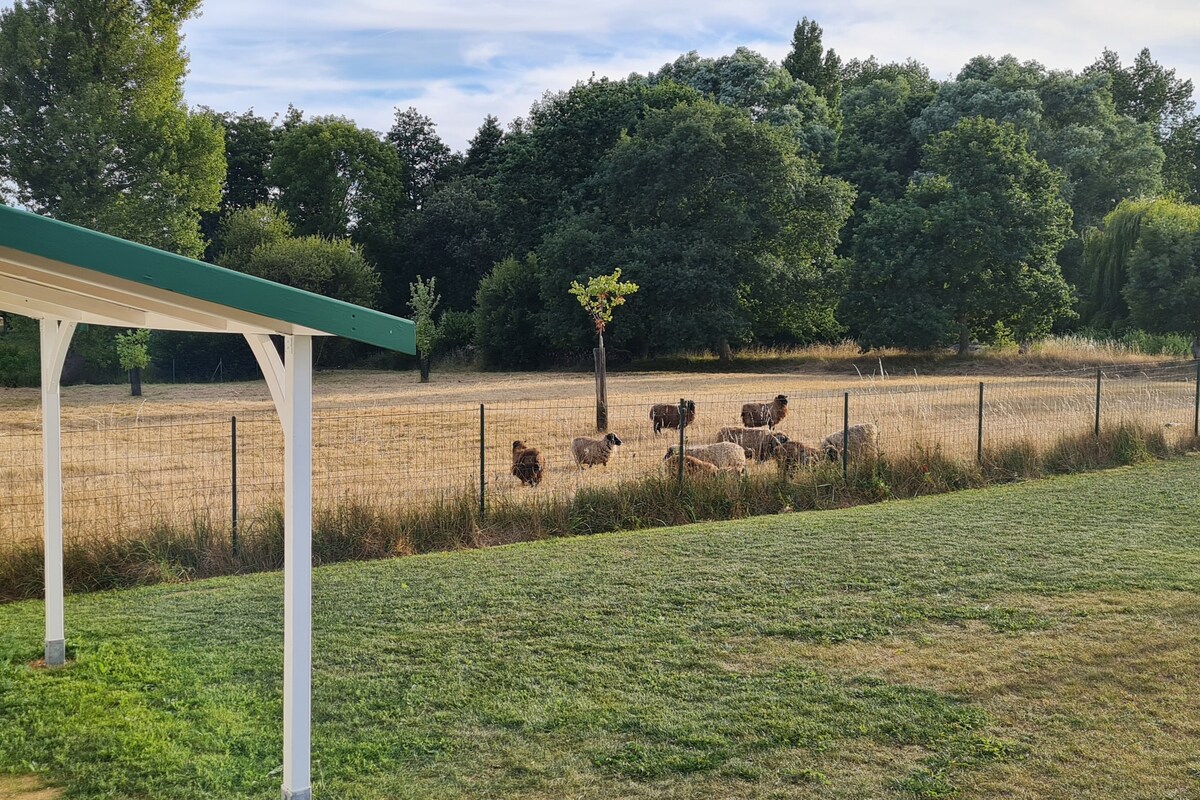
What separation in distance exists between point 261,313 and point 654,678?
330 cm

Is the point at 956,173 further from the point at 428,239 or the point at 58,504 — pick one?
the point at 58,504

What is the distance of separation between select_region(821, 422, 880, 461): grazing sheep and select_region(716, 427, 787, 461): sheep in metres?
0.58

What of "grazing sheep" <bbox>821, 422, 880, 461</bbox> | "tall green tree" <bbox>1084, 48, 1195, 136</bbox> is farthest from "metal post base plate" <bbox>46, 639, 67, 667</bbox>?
"tall green tree" <bbox>1084, 48, 1195, 136</bbox>

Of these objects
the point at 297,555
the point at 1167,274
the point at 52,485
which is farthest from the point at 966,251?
the point at 297,555

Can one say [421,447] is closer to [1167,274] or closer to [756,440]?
[756,440]

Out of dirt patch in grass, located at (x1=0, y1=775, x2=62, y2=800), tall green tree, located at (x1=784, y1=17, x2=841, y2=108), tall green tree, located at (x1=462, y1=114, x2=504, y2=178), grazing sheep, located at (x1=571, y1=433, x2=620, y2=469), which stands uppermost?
tall green tree, located at (x1=784, y1=17, x2=841, y2=108)

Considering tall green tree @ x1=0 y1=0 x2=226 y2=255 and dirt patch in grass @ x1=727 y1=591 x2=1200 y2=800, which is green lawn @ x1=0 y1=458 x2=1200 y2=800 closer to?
dirt patch in grass @ x1=727 y1=591 x2=1200 y2=800

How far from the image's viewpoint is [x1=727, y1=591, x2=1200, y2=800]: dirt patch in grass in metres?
4.48

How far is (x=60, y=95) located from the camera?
31.0 m

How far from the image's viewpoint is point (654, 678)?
18.6 ft

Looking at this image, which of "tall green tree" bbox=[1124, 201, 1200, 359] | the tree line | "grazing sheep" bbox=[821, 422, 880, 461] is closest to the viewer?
"grazing sheep" bbox=[821, 422, 880, 461]

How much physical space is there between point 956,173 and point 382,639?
115 feet

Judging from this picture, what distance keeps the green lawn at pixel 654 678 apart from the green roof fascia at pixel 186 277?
2.03 metres

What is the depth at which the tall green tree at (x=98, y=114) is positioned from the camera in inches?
1199
